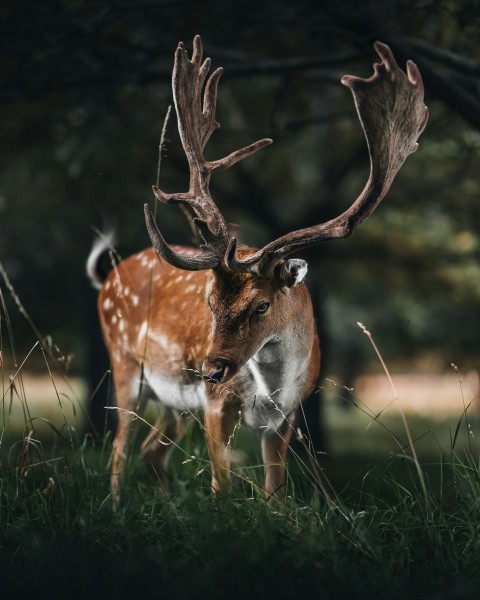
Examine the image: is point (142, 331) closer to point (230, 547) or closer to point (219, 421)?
point (219, 421)

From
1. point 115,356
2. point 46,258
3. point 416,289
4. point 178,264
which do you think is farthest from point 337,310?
point 178,264

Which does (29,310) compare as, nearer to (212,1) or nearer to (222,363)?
(212,1)

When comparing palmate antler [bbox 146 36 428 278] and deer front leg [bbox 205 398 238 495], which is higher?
palmate antler [bbox 146 36 428 278]

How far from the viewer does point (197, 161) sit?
4203mm

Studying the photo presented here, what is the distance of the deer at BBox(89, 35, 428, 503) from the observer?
11.9 ft

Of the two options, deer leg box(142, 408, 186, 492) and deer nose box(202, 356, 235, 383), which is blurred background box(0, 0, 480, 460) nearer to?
deer nose box(202, 356, 235, 383)

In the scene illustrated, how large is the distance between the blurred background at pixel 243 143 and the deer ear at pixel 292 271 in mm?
529

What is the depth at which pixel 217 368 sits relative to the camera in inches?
140

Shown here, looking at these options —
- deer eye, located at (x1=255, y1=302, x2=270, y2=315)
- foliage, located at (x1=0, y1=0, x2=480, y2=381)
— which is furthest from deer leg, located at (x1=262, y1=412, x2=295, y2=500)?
foliage, located at (x1=0, y1=0, x2=480, y2=381)

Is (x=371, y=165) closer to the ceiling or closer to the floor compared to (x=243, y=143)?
closer to the ceiling

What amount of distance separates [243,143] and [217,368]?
6.11 m

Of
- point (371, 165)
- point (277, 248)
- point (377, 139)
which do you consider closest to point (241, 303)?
point (277, 248)

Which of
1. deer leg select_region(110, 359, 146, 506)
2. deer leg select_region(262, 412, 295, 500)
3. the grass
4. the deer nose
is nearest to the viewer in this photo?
the grass

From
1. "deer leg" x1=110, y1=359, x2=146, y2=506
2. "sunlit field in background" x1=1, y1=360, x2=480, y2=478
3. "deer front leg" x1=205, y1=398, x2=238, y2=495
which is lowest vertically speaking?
"sunlit field in background" x1=1, y1=360, x2=480, y2=478
